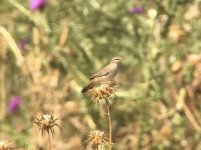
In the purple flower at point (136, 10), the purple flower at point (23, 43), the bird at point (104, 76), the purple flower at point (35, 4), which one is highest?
the purple flower at point (23, 43)

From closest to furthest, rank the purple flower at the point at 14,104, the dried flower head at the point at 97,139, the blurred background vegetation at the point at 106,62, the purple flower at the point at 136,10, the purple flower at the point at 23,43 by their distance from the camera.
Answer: the dried flower head at the point at 97,139 < the blurred background vegetation at the point at 106,62 < the purple flower at the point at 136,10 < the purple flower at the point at 14,104 < the purple flower at the point at 23,43

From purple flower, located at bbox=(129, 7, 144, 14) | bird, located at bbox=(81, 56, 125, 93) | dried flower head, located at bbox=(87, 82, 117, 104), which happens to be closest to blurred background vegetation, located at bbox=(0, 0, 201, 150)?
purple flower, located at bbox=(129, 7, 144, 14)

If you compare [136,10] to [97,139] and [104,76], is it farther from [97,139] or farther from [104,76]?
[97,139]

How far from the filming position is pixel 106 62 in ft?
11.8

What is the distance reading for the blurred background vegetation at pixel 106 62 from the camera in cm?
328

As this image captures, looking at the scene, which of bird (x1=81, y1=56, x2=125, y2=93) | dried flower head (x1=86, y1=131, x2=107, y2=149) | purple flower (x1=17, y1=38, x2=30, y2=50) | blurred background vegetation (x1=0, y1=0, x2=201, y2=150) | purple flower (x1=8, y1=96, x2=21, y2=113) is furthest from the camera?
purple flower (x1=17, y1=38, x2=30, y2=50)

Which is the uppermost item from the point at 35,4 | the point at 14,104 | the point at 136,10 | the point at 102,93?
the point at 35,4

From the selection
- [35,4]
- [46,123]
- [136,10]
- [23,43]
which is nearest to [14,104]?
[23,43]

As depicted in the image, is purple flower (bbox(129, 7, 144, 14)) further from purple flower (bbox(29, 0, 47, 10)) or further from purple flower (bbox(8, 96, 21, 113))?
purple flower (bbox(8, 96, 21, 113))

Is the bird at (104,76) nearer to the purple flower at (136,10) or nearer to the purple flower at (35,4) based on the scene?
the purple flower at (136,10)

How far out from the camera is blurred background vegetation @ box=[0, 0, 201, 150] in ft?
10.8

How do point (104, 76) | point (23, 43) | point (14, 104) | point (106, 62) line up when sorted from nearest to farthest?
1. point (104, 76)
2. point (106, 62)
3. point (14, 104)
4. point (23, 43)

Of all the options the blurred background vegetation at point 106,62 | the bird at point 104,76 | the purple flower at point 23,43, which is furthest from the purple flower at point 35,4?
the bird at point 104,76

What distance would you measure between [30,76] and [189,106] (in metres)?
1.01
